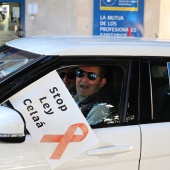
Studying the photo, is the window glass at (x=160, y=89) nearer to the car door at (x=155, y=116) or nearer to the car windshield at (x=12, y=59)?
the car door at (x=155, y=116)

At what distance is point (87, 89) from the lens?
272 centimetres

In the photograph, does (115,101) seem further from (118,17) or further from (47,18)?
(118,17)

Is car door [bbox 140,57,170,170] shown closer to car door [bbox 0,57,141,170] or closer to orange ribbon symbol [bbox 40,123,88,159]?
car door [bbox 0,57,141,170]

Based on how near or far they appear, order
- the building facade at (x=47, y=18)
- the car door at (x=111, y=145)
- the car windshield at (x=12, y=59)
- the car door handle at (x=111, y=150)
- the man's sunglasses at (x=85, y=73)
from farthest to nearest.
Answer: the building facade at (x=47, y=18) → the man's sunglasses at (x=85, y=73) → the car windshield at (x=12, y=59) → the car door handle at (x=111, y=150) → the car door at (x=111, y=145)

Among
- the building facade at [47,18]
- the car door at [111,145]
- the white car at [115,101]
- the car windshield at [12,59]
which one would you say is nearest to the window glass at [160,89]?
the white car at [115,101]

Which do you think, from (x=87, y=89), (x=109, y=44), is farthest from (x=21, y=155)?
(x=109, y=44)

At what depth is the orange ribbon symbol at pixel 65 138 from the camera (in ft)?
7.61

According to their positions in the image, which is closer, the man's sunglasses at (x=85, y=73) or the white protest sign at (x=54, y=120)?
the white protest sign at (x=54, y=120)

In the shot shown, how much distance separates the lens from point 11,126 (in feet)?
6.94

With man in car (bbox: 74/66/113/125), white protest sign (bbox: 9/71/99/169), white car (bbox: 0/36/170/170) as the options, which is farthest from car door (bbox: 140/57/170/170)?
white protest sign (bbox: 9/71/99/169)

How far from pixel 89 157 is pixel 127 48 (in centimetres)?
76

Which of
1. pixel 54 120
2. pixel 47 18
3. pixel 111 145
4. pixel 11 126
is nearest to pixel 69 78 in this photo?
pixel 54 120

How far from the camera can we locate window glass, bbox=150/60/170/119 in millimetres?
2648

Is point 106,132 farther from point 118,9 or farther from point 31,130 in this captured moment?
point 118,9
